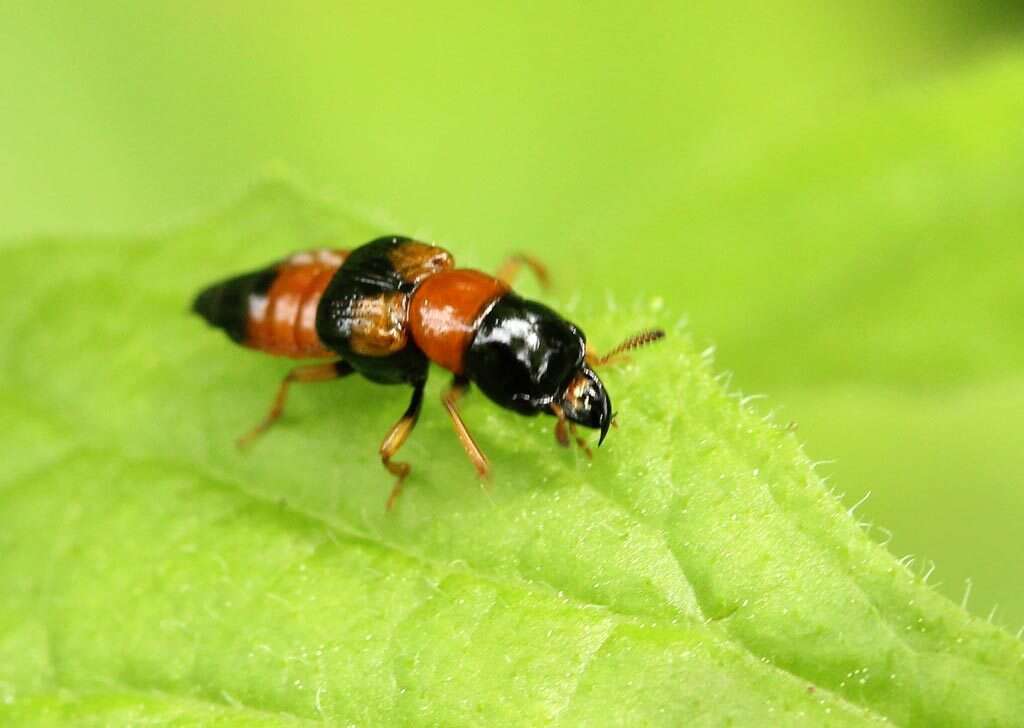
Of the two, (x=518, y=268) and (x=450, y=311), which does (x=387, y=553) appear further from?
(x=518, y=268)

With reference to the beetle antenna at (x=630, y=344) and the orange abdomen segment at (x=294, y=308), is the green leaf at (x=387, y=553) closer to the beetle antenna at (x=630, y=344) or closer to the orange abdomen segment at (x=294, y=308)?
the beetle antenna at (x=630, y=344)

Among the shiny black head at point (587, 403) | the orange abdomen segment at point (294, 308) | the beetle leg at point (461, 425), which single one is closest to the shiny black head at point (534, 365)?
the shiny black head at point (587, 403)

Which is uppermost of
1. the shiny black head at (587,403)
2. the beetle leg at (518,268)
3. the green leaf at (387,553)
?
the beetle leg at (518,268)

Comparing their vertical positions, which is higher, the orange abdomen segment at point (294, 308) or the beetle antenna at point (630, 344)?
the beetle antenna at point (630, 344)

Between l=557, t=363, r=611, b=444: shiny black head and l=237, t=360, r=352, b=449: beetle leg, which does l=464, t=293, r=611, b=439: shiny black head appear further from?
l=237, t=360, r=352, b=449: beetle leg

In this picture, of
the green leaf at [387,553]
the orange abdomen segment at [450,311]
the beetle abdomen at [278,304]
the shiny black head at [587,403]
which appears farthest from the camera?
the beetle abdomen at [278,304]

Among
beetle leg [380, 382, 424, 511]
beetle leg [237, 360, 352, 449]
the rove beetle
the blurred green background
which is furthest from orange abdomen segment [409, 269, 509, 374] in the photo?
the blurred green background
